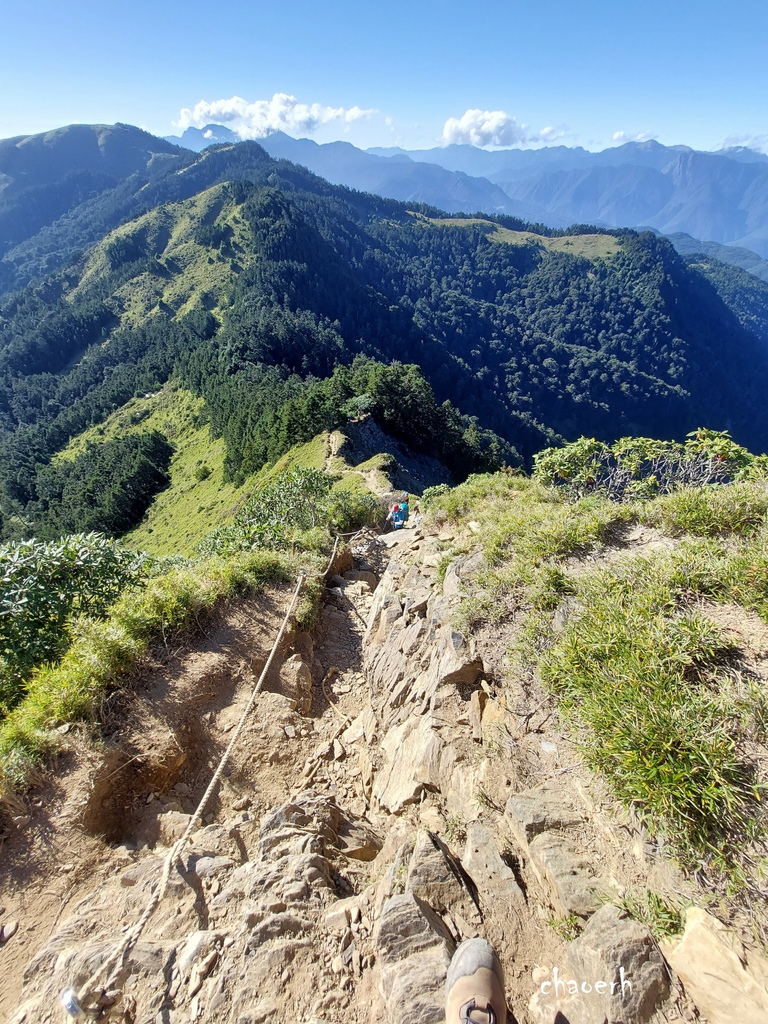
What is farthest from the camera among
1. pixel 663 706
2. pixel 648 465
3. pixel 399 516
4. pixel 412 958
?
pixel 399 516

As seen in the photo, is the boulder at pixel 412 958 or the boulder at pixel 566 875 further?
the boulder at pixel 566 875

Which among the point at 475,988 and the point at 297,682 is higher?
the point at 475,988

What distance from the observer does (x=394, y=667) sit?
8.14 m

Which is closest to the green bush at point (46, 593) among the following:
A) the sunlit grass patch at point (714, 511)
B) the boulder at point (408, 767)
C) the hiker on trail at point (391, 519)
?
the boulder at point (408, 767)

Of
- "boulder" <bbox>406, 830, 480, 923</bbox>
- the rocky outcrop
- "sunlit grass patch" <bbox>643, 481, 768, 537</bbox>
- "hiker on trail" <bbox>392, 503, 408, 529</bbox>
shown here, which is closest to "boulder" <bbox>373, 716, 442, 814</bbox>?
the rocky outcrop

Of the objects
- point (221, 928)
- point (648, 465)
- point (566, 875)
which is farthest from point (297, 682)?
point (648, 465)

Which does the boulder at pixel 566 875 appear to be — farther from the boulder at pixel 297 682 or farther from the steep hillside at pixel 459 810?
the boulder at pixel 297 682

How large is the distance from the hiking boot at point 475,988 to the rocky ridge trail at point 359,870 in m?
0.27

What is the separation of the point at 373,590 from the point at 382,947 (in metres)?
8.09

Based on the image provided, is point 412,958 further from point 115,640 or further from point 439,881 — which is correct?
point 115,640

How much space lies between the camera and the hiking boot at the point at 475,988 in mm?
3088

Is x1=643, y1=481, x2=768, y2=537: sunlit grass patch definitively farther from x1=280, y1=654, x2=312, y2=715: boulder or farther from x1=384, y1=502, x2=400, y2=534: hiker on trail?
x1=384, y1=502, x2=400, y2=534: hiker on trail

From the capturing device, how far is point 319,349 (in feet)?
303

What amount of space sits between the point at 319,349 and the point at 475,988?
96.5 metres
